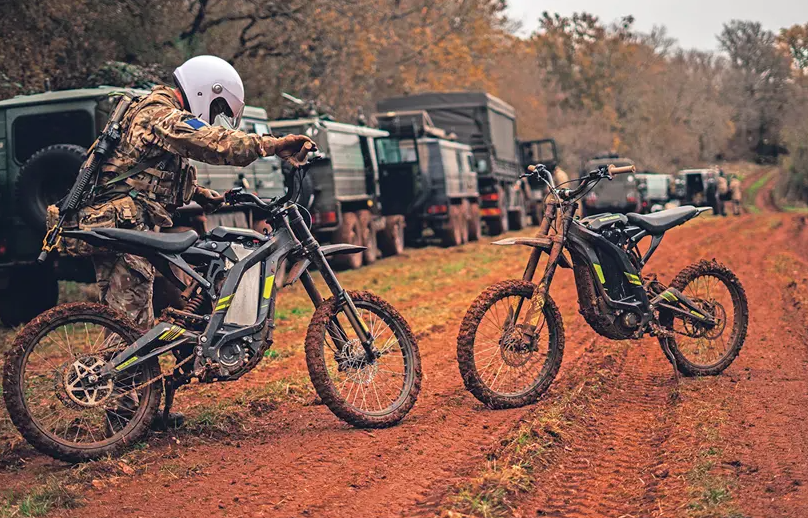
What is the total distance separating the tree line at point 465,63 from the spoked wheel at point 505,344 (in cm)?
958

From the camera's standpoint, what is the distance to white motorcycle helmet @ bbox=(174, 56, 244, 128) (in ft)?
18.4

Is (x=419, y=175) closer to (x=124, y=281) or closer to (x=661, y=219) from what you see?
(x=661, y=219)

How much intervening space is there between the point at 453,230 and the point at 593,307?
15964mm

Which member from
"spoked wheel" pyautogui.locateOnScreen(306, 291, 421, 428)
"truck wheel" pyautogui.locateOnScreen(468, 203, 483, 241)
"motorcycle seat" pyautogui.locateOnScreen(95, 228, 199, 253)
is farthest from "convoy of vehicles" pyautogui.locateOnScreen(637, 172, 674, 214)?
"motorcycle seat" pyautogui.locateOnScreen(95, 228, 199, 253)

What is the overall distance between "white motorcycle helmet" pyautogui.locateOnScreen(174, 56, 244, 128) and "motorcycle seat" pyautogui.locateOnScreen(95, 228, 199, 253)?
2.17ft

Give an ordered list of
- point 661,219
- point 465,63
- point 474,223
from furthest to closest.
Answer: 1. point 465,63
2. point 474,223
3. point 661,219

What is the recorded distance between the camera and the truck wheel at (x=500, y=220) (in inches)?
1061

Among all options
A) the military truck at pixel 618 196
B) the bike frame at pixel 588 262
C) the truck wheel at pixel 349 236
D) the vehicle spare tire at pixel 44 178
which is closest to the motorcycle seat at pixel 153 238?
the bike frame at pixel 588 262

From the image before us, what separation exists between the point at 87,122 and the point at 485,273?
674 centimetres

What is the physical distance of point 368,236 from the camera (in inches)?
739

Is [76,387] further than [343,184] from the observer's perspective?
No

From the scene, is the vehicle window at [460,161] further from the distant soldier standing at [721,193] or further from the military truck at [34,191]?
the distant soldier standing at [721,193]

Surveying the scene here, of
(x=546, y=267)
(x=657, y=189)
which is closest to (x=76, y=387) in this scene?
(x=546, y=267)

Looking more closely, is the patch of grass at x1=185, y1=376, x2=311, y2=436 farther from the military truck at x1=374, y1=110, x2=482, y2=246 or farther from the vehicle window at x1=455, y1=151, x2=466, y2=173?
the vehicle window at x1=455, y1=151, x2=466, y2=173
